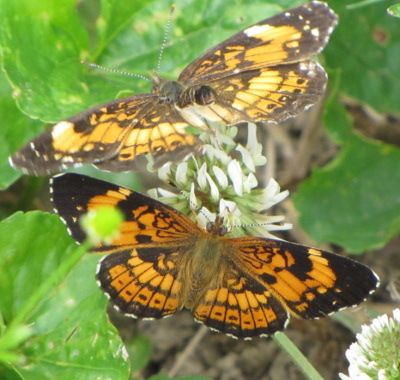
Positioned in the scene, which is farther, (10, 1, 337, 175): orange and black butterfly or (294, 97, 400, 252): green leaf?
(294, 97, 400, 252): green leaf

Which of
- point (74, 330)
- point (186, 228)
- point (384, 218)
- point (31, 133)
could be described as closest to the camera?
point (186, 228)

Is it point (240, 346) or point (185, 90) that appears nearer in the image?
point (185, 90)

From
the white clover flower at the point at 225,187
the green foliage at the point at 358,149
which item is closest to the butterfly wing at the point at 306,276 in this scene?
the white clover flower at the point at 225,187

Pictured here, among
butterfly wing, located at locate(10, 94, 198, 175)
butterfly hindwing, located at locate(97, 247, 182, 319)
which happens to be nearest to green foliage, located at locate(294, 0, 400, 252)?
butterfly hindwing, located at locate(97, 247, 182, 319)

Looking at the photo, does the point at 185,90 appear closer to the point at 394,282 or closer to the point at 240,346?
the point at 394,282

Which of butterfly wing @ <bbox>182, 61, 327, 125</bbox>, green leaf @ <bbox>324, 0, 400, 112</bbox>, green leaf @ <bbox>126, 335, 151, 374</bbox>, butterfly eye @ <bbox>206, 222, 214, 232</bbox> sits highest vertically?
butterfly wing @ <bbox>182, 61, 327, 125</bbox>

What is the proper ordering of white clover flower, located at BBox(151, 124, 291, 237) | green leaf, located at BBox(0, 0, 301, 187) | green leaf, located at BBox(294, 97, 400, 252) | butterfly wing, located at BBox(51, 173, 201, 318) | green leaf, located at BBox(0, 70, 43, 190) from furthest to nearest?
1. green leaf, located at BBox(294, 97, 400, 252)
2. green leaf, located at BBox(0, 70, 43, 190)
3. green leaf, located at BBox(0, 0, 301, 187)
4. white clover flower, located at BBox(151, 124, 291, 237)
5. butterfly wing, located at BBox(51, 173, 201, 318)

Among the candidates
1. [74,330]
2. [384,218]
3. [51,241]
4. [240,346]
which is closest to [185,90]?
[51,241]

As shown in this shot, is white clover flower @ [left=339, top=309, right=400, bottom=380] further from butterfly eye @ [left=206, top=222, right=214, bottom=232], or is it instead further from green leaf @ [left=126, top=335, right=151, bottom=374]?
green leaf @ [left=126, top=335, right=151, bottom=374]
